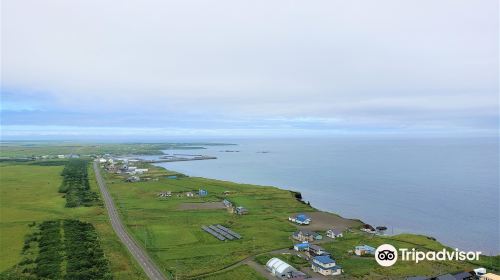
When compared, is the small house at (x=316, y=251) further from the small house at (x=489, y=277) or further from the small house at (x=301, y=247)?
the small house at (x=489, y=277)

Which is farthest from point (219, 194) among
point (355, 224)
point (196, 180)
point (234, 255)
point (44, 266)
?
point (44, 266)

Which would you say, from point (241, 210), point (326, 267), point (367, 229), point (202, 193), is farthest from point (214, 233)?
point (202, 193)

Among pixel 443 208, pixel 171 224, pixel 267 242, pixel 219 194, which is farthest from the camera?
pixel 219 194

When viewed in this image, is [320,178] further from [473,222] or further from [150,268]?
[150,268]

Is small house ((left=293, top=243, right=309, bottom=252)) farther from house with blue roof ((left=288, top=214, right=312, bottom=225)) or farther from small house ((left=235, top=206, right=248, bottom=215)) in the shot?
small house ((left=235, top=206, right=248, bottom=215))

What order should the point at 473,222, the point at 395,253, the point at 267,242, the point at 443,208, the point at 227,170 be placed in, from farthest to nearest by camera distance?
the point at 227,170 < the point at 443,208 < the point at 473,222 < the point at 267,242 < the point at 395,253

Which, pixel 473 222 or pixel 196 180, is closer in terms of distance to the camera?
pixel 473 222

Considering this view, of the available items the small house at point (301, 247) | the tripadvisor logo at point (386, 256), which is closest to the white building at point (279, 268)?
the small house at point (301, 247)
